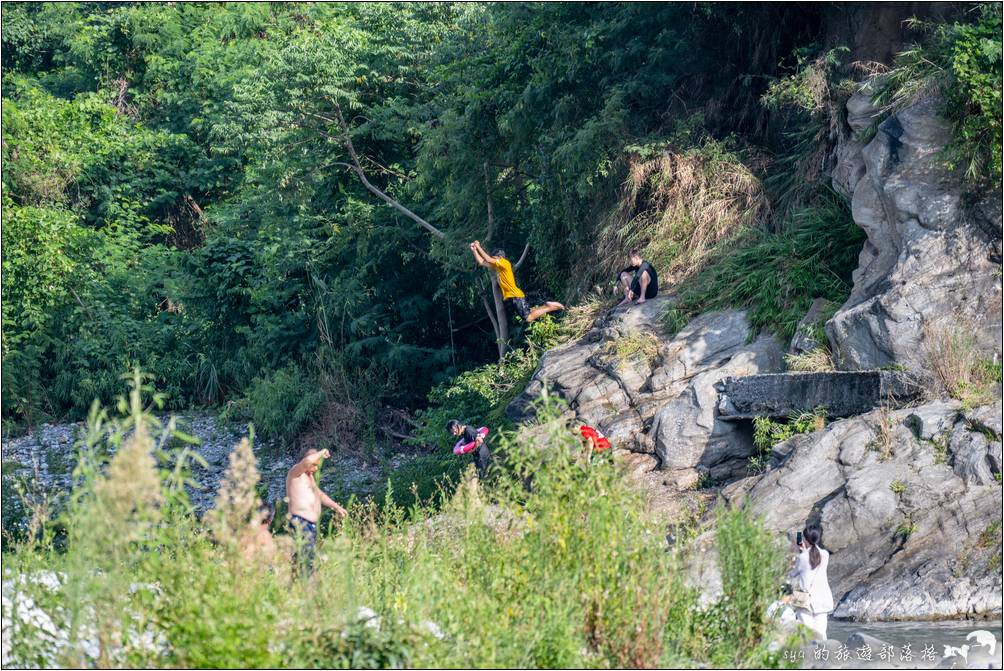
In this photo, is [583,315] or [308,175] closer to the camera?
[583,315]

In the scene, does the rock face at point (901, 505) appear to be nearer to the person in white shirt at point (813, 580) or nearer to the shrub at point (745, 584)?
the person in white shirt at point (813, 580)

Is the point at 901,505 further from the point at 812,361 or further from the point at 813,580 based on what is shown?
the point at 813,580

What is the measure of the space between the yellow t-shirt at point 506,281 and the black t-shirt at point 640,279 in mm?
1868

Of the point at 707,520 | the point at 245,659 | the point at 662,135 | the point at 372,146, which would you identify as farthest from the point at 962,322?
the point at 372,146

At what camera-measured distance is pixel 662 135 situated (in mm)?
18719

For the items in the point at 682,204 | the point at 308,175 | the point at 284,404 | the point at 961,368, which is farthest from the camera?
the point at 308,175

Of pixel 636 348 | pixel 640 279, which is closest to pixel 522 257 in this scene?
pixel 640 279

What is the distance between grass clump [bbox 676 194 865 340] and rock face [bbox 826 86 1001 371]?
0.74 metres

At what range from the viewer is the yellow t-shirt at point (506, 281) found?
1823cm

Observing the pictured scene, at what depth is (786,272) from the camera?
15852 millimetres

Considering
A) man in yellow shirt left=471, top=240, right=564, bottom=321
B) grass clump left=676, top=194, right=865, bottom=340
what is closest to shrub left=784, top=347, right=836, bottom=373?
grass clump left=676, top=194, right=865, bottom=340

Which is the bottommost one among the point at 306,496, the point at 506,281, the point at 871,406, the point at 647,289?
the point at 871,406

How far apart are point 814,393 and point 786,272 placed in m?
2.63

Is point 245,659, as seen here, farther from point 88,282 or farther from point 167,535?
point 88,282
